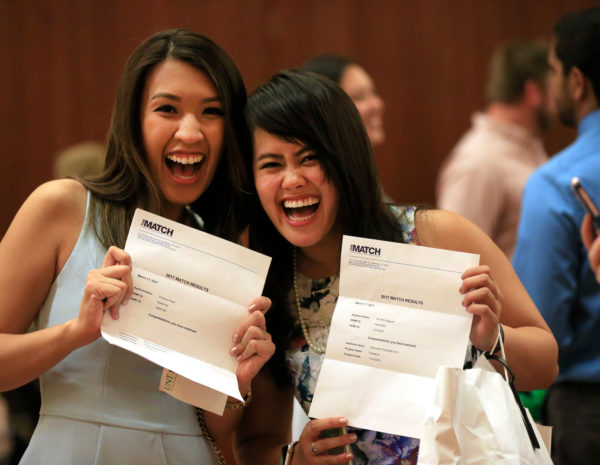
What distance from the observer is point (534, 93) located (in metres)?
4.25

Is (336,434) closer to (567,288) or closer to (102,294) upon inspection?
(102,294)

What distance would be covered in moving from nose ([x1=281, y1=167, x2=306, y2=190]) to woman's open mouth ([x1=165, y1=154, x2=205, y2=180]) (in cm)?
25

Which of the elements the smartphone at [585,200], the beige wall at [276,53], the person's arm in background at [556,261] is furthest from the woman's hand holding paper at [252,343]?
the beige wall at [276,53]

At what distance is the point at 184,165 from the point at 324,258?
45 centimetres

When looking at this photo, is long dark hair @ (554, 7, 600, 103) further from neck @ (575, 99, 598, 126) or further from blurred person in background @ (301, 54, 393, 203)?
blurred person in background @ (301, 54, 393, 203)

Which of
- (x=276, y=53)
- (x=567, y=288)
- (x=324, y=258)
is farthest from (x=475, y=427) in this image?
(x=276, y=53)

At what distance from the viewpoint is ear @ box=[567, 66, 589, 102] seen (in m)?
2.59

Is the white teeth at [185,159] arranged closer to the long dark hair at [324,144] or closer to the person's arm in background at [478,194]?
the long dark hair at [324,144]

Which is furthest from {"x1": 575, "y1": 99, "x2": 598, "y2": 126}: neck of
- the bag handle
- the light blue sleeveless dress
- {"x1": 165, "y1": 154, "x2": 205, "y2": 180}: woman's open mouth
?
the light blue sleeveless dress

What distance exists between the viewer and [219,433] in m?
1.93

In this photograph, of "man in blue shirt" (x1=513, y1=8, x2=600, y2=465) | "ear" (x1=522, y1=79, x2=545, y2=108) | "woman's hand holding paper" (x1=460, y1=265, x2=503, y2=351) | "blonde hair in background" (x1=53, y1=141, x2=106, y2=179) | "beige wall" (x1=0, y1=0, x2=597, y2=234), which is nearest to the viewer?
"woman's hand holding paper" (x1=460, y1=265, x2=503, y2=351)

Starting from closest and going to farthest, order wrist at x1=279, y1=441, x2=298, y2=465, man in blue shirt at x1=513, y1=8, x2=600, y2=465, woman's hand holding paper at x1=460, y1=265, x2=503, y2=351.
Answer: woman's hand holding paper at x1=460, y1=265, x2=503, y2=351, wrist at x1=279, y1=441, x2=298, y2=465, man in blue shirt at x1=513, y1=8, x2=600, y2=465

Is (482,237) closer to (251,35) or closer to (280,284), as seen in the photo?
(280,284)

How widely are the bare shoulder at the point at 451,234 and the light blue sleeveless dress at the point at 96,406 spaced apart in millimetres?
746
